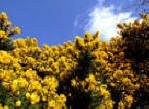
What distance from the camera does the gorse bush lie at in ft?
12.0

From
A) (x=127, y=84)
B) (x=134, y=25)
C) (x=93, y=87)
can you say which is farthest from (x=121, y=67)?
(x=93, y=87)

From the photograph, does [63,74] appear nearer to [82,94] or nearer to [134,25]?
[82,94]

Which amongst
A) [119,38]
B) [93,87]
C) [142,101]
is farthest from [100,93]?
[119,38]

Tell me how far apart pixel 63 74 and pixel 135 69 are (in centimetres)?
419

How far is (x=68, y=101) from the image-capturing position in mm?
6129

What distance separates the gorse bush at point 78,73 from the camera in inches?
144

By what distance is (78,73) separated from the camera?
633 centimetres

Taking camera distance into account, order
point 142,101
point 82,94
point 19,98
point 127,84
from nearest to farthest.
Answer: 1. point 19,98
2. point 82,94
3. point 127,84
4. point 142,101

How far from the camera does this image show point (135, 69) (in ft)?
29.8

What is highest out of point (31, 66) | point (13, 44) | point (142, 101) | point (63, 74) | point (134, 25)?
point (134, 25)

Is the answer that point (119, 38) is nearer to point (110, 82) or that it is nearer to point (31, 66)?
point (110, 82)

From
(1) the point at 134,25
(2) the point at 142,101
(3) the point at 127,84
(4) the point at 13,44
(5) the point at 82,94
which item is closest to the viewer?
(5) the point at 82,94

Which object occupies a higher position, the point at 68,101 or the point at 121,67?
the point at 121,67

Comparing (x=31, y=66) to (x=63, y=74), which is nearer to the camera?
(x=63, y=74)
